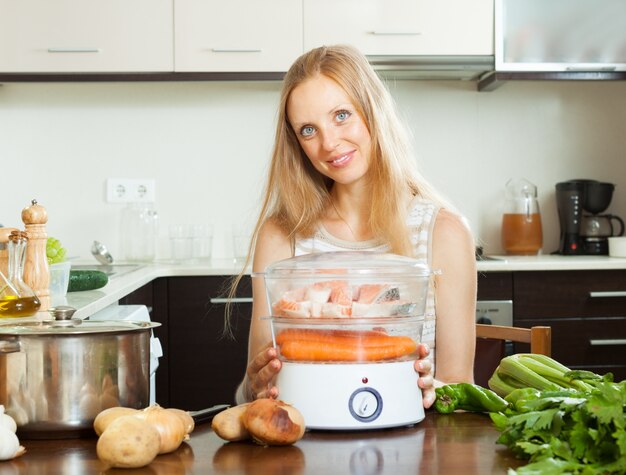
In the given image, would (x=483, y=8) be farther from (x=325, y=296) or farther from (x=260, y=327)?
(x=325, y=296)

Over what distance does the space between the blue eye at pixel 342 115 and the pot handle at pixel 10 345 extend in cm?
87

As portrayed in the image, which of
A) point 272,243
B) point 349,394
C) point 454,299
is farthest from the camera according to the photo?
point 272,243

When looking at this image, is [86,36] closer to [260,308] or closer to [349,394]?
[260,308]

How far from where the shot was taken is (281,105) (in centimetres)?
179

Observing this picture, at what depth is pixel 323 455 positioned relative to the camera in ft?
3.24

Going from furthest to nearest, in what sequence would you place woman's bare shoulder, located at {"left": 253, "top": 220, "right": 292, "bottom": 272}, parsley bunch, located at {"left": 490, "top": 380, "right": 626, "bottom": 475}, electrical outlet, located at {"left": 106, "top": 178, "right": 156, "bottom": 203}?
electrical outlet, located at {"left": 106, "top": 178, "right": 156, "bottom": 203}, woman's bare shoulder, located at {"left": 253, "top": 220, "right": 292, "bottom": 272}, parsley bunch, located at {"left": 490, "top": 380, "right": 626, "bottom": 475}

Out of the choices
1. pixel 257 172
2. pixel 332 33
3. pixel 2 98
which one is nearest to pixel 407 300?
pixel 332 33

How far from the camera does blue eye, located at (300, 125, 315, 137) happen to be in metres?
1.74

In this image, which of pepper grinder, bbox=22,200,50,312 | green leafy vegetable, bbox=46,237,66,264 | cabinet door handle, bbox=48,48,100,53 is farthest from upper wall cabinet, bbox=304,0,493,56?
pepper grinder, bbox=22,200,50,312

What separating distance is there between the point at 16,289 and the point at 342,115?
674 mm

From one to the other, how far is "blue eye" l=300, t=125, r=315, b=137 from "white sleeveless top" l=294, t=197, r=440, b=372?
0.27 metres

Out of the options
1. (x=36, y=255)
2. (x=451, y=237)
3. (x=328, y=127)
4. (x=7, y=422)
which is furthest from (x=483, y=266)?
(x=7, y=422)

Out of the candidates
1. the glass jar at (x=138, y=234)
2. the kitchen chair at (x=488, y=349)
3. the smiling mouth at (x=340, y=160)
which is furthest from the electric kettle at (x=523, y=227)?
the smiling mouth at (x=340, y=160)

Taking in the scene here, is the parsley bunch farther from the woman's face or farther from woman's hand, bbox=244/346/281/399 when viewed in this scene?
the woman's face
